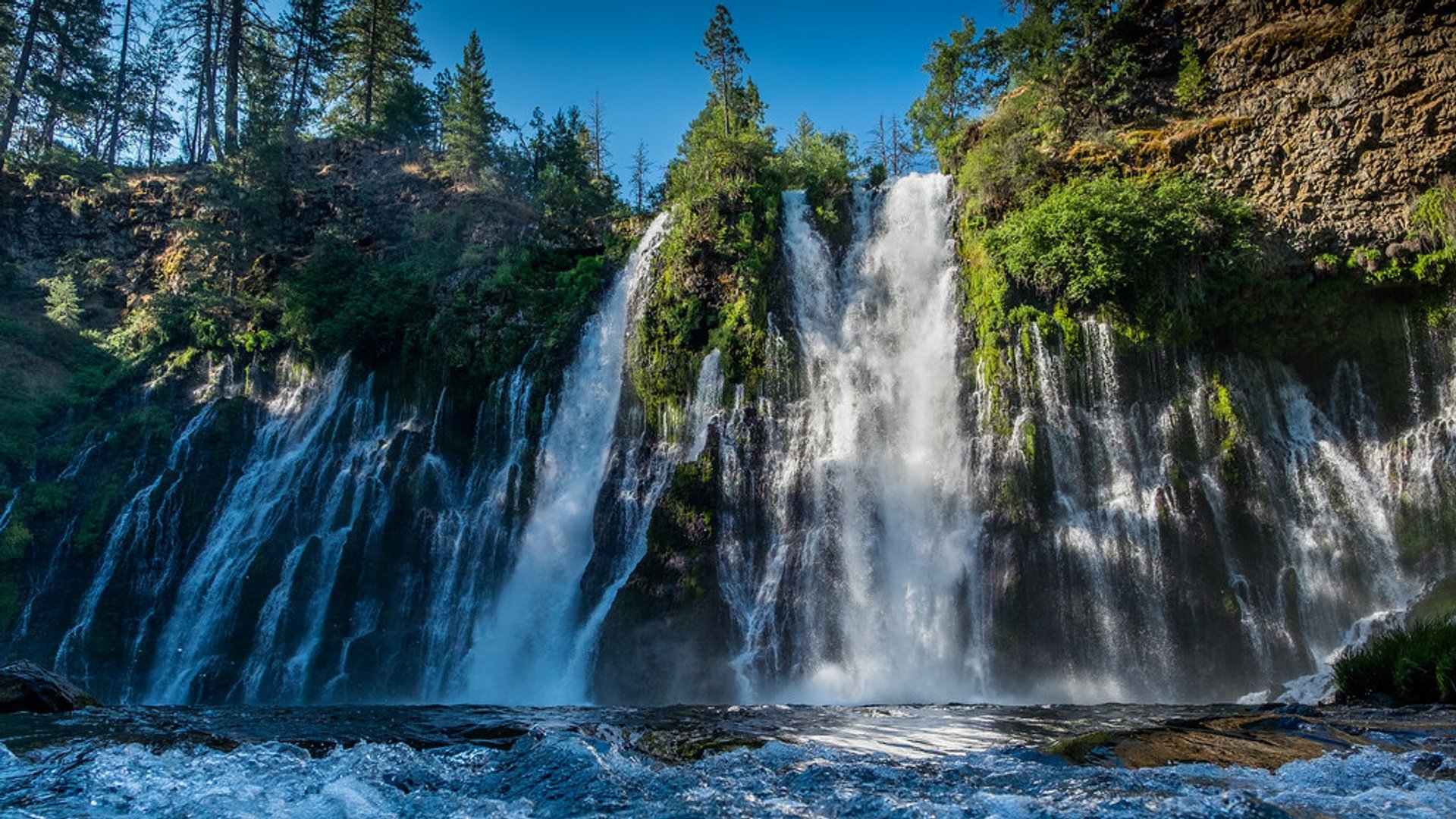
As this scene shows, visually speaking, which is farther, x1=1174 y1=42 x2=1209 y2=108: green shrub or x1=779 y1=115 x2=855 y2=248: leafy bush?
x1=779 y1=115 x2=855 y2=248: leafy bush

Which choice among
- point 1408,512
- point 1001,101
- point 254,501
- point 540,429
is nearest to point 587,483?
point 540,429

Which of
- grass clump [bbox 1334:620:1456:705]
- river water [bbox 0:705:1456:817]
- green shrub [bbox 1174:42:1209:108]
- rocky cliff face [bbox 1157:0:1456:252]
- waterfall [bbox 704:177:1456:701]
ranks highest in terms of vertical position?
green shrub [bbox 1174:42:1209:108]

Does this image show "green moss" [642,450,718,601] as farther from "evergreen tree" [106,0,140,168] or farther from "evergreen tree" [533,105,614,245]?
"evergreen tree" [106,0,140,168]

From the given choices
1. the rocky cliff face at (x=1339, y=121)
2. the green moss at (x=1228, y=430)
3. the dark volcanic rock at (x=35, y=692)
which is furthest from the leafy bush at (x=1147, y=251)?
the dark volcanic rock at (x=35, y=692)

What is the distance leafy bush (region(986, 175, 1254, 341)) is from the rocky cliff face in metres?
1.09

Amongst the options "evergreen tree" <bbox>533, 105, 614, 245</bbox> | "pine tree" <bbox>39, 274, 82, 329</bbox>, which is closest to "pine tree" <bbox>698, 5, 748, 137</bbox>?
"evergreen tree" <bbox>533, 105, 614, 245</bbox>

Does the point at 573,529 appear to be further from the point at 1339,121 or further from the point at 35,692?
the point at 1339,121

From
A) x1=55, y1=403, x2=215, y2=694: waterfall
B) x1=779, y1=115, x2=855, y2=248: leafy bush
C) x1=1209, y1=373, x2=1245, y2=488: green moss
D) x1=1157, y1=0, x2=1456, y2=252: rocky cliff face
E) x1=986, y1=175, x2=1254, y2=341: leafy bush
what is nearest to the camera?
x1=1209, y1=373, x2=1245, y2=488: green moss

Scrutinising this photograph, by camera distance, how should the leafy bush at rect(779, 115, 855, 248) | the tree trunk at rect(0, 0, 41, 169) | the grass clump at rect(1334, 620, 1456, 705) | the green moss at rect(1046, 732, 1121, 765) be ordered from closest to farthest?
1. the green moss at rect(1046, 732, 1121, 765)
2. the grass clump at rect(1334, 620, 1456, 705)
3. the leafy bush at rect(779, 115, 855, 248)
4. the tree trunk at rect(0, 0, 41, 169)

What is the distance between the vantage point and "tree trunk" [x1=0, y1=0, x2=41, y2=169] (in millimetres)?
32812

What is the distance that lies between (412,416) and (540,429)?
15.0ft

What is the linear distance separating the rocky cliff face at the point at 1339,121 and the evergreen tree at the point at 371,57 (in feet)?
113

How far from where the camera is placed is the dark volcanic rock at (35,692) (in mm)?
11055

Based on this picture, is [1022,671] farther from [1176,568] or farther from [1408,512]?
[1408,512]
